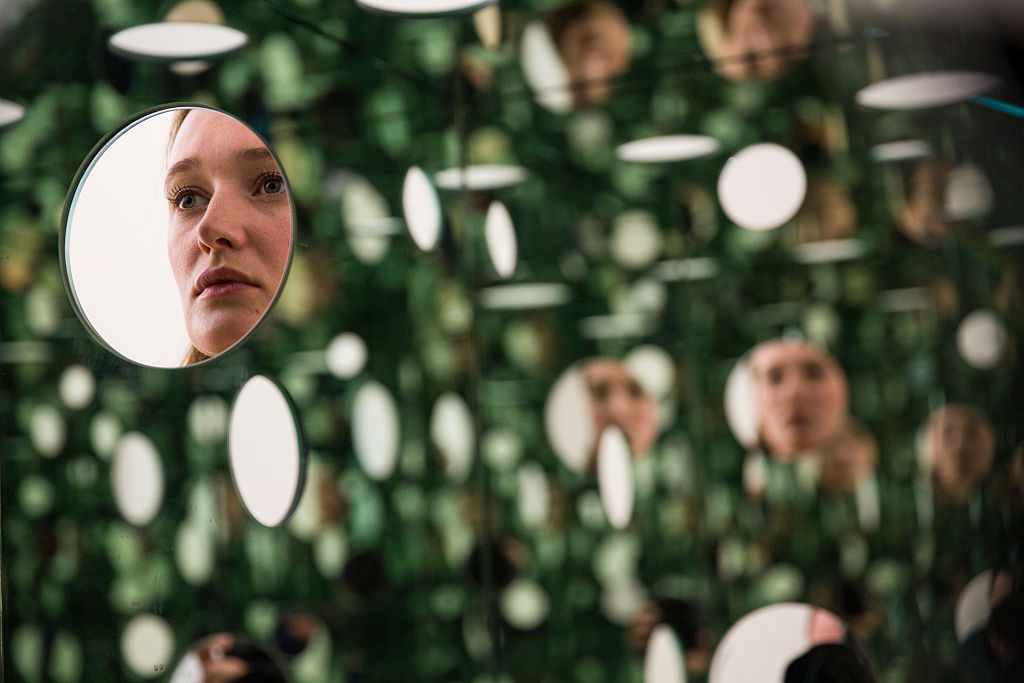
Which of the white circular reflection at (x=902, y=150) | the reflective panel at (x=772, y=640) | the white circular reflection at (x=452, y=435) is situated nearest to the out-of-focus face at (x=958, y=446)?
the reflective panel at (x=772, y=640)

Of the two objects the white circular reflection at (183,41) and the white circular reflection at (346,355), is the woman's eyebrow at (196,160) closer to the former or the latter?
the white circular reflection at (183,41)

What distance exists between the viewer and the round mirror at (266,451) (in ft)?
6.08

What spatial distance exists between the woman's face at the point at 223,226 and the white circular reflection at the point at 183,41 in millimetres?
116

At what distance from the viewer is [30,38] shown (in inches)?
78.7

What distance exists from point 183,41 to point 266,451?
2.51ft

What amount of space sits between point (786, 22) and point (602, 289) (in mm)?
541

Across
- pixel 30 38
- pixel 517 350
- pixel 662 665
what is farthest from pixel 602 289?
pixel 30 38

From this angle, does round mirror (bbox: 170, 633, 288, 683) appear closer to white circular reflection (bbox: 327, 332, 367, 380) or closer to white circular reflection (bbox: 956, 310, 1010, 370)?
white circular reflection (bbox: 327, 332, 367, 380)

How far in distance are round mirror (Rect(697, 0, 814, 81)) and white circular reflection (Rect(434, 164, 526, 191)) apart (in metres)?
0.41

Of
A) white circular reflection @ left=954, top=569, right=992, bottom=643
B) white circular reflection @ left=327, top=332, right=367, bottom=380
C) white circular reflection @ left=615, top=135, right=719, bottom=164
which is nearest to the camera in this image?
white circular reflection @ left=954, top=569, right=992, bottom=643

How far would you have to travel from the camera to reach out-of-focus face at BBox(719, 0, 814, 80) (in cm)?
174

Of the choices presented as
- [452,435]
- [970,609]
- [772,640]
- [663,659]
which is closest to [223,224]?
[452,435]

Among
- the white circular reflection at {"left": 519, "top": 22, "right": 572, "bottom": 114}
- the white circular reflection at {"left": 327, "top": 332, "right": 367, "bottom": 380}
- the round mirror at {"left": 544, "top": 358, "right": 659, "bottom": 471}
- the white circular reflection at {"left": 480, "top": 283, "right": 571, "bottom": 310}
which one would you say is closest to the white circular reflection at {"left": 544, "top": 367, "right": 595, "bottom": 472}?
the round mirror at {"left": 544, "top": 358, "right": 659, "bottom": 471}

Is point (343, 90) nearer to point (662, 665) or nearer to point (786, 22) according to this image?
point (786, 22)
